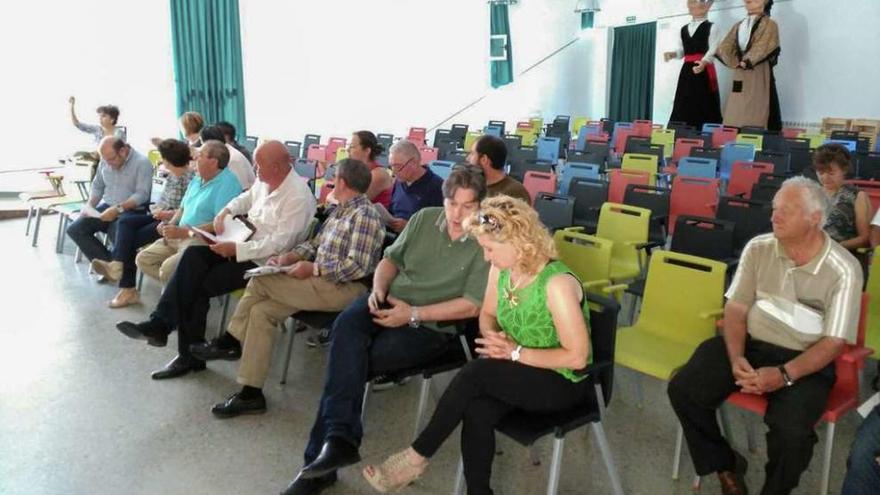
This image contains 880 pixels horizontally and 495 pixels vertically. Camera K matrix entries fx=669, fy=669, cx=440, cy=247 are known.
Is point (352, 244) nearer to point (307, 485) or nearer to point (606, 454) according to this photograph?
point (307, 485)

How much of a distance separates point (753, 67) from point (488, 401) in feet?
29.7

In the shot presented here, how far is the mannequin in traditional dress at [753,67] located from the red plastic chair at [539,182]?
597 cm

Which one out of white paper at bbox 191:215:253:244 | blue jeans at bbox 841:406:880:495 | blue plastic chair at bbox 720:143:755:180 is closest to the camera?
blue jeans at bbox 841:406:880:495

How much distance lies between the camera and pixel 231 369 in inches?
139

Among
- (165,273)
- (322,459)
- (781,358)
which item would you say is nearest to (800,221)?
(781,358)

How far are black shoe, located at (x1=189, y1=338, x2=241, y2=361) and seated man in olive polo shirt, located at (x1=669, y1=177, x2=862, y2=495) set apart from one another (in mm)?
2082

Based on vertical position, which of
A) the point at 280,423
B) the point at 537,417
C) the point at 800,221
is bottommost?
the point at 280,423

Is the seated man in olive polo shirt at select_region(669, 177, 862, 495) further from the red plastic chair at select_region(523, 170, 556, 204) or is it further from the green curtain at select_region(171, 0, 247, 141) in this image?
the green curtain at select_region(171, 0, 247, 141)

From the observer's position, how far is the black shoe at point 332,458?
2.33 metres

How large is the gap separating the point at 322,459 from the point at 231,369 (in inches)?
53.2

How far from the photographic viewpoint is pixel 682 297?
2.77 metres

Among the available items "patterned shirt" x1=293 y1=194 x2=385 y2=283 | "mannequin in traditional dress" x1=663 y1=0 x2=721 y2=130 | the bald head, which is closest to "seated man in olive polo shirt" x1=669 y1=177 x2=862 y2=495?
"patterned shirt" x1=293 y1=194 x2=385 y2=283

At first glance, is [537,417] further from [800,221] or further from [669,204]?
[669,204]

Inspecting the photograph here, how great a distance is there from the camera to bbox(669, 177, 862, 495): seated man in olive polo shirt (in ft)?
7.00
